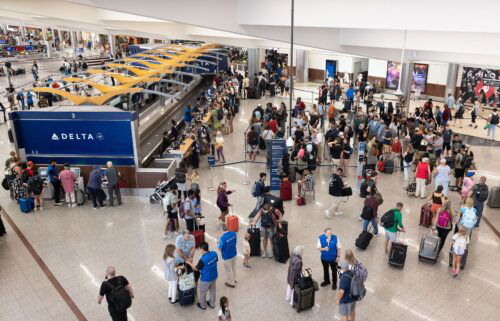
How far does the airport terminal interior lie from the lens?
7.07 m

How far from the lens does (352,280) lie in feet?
19.7

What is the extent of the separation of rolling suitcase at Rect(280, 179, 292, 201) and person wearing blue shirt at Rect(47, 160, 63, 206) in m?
5.85

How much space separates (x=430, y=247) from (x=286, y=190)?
4037 mm

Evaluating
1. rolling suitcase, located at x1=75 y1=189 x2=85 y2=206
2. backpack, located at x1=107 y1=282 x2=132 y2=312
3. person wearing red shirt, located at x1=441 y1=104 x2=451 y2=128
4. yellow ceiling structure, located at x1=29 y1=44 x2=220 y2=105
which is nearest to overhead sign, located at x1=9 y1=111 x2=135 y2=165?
rolling suitcase, located at x1=75 y1=189 x2=85 y2=206

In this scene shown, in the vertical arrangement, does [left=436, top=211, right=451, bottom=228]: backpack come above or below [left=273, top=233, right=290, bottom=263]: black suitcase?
above

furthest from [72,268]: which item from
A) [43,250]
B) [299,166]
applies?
[299,166]

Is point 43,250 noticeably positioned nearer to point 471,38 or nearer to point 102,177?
point 102,177

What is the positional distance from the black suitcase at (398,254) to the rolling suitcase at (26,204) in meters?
8.84

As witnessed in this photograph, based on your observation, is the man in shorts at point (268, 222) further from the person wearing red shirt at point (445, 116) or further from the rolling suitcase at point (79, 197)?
the person wearing red shirt at point (445, 116)

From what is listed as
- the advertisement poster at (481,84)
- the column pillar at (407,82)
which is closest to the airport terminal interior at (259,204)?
the column pillar at (407,82)

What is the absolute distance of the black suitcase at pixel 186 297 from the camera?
6.96 m

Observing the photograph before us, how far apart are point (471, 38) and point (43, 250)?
11.7m

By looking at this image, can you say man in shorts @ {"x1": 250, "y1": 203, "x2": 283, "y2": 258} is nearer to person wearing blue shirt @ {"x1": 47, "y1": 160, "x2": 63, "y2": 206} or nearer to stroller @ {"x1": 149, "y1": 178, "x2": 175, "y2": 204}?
stroller @ {"x1": 149, "y1": 178, "x2": 175, "y2": 204}

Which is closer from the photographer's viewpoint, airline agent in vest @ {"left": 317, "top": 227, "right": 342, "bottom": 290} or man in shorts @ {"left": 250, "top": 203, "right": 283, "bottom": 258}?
airline agent in vest @ {"left": 317, "top": 227, "right": 342, "bottom": 290}
